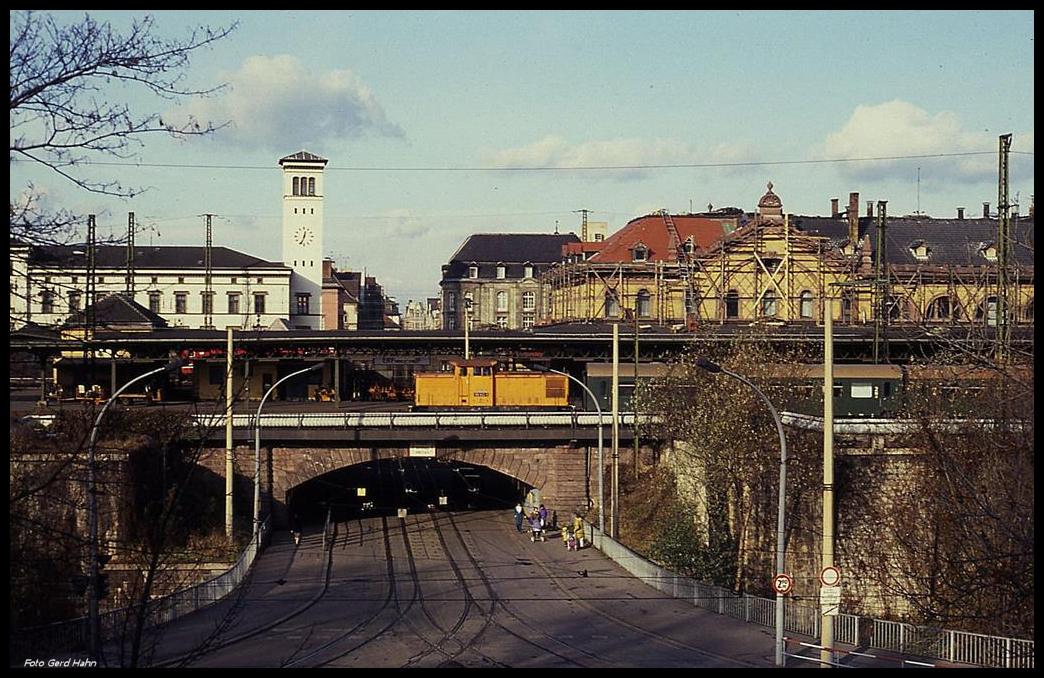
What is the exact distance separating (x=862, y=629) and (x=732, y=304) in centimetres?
5107

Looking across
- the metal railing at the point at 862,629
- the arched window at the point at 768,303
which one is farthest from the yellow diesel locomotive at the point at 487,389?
the arched window at the point at 768,303

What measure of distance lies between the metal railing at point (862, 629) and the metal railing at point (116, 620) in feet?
37.0

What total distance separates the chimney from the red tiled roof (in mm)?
7925

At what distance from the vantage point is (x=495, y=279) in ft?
387

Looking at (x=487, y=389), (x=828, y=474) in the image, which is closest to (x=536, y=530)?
(x=487, y=389)

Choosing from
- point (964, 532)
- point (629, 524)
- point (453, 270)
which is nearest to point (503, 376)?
point (629, 524)

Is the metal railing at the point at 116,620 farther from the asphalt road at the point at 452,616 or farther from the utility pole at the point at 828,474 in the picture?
the utility pole at the point at 828,474

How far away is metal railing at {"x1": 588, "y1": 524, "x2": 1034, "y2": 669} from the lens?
66.6 feet

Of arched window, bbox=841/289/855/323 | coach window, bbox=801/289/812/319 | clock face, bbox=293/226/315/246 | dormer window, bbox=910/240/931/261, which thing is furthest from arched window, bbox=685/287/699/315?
clock face, bbox=293/226/315/246

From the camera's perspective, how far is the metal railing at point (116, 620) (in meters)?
18.4

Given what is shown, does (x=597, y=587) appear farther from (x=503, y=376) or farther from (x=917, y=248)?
(x=917, y=248)

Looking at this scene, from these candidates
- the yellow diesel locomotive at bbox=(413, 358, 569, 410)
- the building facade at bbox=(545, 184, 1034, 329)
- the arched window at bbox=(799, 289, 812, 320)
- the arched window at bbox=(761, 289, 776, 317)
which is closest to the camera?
the yellow diesel locomotive at bbox=(413, 358, 569, 410)

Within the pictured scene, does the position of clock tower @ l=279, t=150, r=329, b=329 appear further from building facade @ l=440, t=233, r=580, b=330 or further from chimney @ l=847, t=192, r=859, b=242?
chimney @ l=847, t=192, r=859, b=242

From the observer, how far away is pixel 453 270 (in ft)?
389
